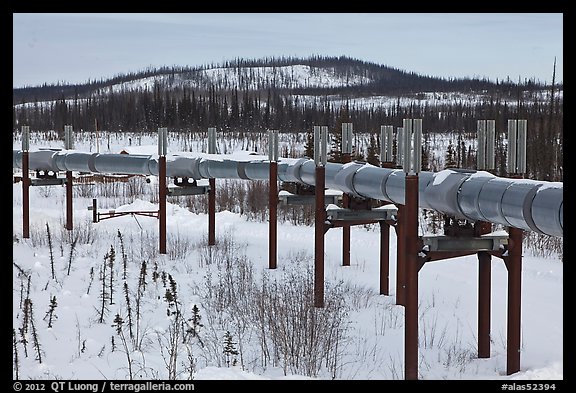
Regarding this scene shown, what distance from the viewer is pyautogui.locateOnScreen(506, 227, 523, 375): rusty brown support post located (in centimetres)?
848

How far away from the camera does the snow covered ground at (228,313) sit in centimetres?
892

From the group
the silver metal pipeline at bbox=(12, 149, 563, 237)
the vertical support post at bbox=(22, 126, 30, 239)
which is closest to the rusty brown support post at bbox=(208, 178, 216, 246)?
the silver metal pipeline at bbox=(12, 149, 563, 237)

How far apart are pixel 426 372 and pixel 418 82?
11047cm

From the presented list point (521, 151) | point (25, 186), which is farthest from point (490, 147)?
point (25, 186)

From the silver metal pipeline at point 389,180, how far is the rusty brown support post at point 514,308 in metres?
0.65

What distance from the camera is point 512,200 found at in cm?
765

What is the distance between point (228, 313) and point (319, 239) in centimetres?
221

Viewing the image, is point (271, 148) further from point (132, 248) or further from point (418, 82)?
point (418, 82)

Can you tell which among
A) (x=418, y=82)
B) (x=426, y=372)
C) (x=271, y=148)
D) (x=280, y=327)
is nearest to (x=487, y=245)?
(x=426, y=372)

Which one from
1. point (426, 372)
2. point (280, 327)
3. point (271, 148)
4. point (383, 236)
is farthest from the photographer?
point (271, 148)

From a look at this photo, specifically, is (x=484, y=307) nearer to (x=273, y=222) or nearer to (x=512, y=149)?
(x=512, y=149)

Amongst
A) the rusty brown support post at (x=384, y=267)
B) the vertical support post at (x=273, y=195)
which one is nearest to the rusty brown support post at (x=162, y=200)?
the vertical support post at (x=273, y=195)

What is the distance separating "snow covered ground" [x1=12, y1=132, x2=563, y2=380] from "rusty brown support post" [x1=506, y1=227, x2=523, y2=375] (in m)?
0.22

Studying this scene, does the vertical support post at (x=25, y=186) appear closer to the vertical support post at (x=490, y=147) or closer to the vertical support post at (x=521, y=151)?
the vertical support post at (x=490, y=147)
